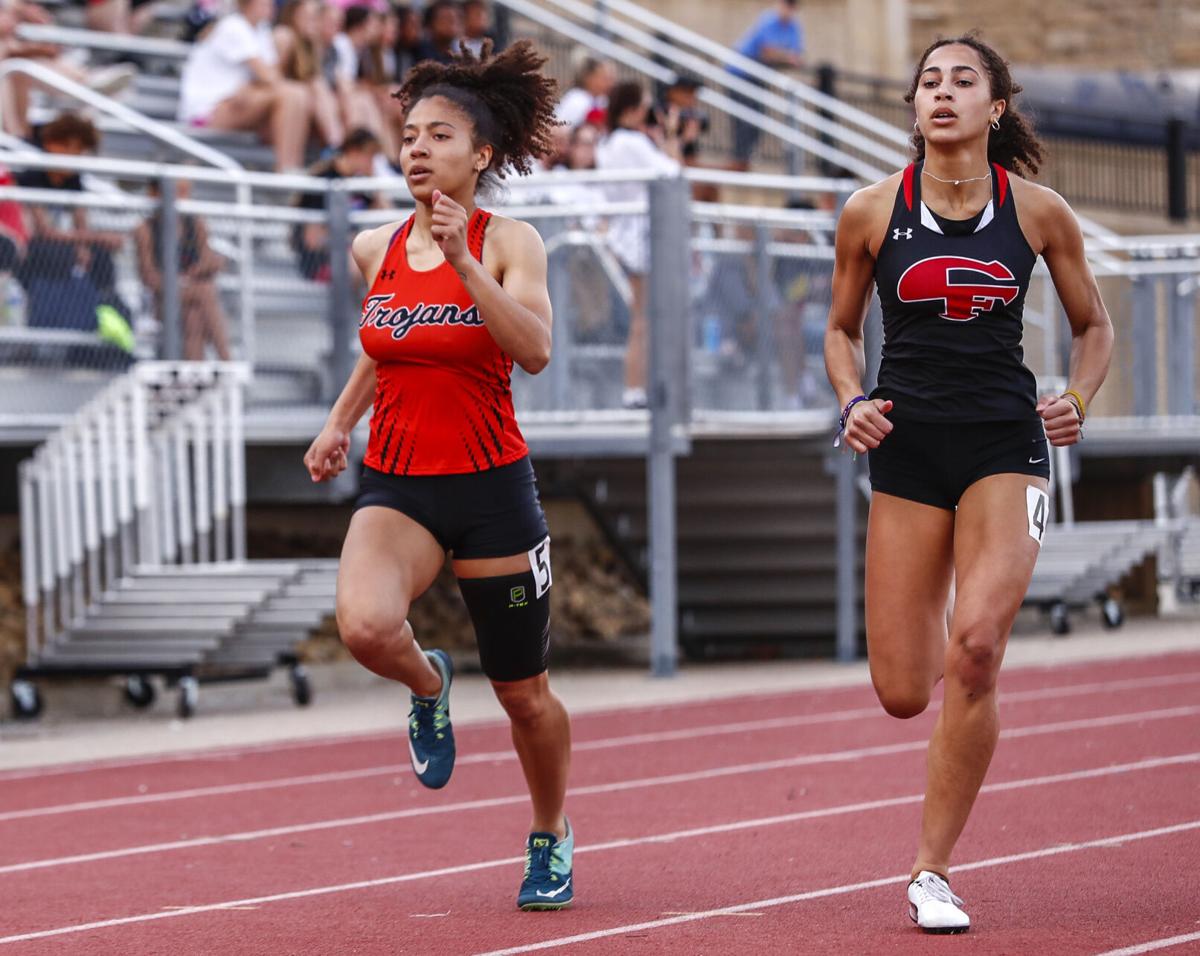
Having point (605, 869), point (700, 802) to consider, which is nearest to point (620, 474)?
point (700, 802)

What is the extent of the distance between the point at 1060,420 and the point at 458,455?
1.55 meters

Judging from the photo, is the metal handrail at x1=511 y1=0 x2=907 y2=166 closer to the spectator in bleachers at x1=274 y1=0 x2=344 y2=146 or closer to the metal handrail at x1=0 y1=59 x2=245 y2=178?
the spectator in bleachers at x1=274 y1=0 x2=344 y2=146

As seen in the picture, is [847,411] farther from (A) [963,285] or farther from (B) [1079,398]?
(B) [1079,398]

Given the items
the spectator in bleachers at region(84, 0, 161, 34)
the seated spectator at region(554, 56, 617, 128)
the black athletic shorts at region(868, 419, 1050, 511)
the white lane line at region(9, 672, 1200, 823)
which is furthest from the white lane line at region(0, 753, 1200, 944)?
the spectator in bleachers at region(84, 0, 161, 34)

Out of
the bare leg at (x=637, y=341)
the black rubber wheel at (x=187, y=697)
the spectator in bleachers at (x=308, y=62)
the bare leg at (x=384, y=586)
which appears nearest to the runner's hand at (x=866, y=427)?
the bare leg at (x=384, y=586)

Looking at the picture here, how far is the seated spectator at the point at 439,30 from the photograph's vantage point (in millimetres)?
18141

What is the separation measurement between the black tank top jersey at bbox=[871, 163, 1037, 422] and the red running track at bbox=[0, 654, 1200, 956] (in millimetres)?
1328

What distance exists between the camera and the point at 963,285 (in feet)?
19.5

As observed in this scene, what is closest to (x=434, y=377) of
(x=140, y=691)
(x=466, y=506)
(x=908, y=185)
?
(x=466, y=506)

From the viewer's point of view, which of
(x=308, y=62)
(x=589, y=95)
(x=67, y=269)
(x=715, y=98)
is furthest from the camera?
(x=715, y=98)

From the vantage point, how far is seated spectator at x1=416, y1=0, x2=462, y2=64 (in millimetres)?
18141

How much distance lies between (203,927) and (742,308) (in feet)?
27.9

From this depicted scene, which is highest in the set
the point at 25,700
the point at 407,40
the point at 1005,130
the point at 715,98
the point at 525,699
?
the point at 407,40

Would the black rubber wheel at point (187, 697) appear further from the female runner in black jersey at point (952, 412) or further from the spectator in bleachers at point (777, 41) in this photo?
the spectator in bleachers at point (777, 41)
